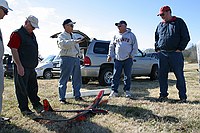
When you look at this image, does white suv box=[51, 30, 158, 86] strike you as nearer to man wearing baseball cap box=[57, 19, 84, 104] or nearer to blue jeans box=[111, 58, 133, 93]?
blue jeans box=[111, 58, 133, 93]

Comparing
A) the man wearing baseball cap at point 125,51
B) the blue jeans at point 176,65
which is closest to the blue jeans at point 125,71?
the man wearing baseball cap at point 125,51

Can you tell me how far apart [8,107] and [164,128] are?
3.30 metres

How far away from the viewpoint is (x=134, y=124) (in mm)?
4262

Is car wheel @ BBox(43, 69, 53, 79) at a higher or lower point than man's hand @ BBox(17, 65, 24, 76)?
lower

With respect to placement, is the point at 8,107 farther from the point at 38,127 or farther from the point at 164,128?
the point at 164,128

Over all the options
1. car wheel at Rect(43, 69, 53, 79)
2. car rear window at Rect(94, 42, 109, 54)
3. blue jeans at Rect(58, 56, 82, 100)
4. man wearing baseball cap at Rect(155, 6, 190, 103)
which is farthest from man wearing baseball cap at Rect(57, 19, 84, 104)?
car wheel at Rect(43, 69, 53, 79)

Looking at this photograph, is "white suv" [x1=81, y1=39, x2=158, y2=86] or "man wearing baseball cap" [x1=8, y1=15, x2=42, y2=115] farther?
"white suv" [x1=81, y1=39, x2=158, y2=86]

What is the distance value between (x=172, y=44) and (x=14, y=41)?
3.14 m

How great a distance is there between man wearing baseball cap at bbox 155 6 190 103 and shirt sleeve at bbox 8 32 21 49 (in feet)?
9.75

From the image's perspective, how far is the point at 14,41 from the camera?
4777 millimetres

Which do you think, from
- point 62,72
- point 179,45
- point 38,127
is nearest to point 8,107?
point 62,72

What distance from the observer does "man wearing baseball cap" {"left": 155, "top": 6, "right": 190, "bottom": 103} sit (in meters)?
5.73

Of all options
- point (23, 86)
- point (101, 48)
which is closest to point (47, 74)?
point (101, 48)

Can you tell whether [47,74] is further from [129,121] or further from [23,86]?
[129,121]
